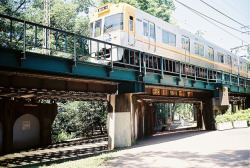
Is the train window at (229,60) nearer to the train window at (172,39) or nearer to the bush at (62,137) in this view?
the train window at (172,39)

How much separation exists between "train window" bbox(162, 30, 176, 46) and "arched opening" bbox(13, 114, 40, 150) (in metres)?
12.6

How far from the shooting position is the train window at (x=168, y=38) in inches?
621

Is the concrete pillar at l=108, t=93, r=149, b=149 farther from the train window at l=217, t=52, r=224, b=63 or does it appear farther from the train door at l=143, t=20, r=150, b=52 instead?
the train window at l=217, t=52, r=224, b=63

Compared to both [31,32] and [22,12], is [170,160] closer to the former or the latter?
[31,32]

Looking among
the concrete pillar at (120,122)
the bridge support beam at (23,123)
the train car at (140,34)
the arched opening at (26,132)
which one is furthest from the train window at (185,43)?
the arched opening at (26,132)

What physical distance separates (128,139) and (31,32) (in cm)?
2192

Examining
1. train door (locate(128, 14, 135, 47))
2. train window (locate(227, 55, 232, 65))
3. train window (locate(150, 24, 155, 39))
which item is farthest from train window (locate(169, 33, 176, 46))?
train window (locate(227, 55, 232, 65))

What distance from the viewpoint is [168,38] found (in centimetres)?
1619

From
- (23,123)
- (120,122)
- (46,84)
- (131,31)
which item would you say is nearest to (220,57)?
(131,31)

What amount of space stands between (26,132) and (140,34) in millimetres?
12175

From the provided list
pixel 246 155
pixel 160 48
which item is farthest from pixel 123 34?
pixel 246 155

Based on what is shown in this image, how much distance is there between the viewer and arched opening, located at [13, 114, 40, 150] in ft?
55.5

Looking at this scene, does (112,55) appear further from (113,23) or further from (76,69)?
(76,69)

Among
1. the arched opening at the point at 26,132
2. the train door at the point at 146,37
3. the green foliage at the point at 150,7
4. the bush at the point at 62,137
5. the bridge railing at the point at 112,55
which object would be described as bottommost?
the bush at the point at 62,137
